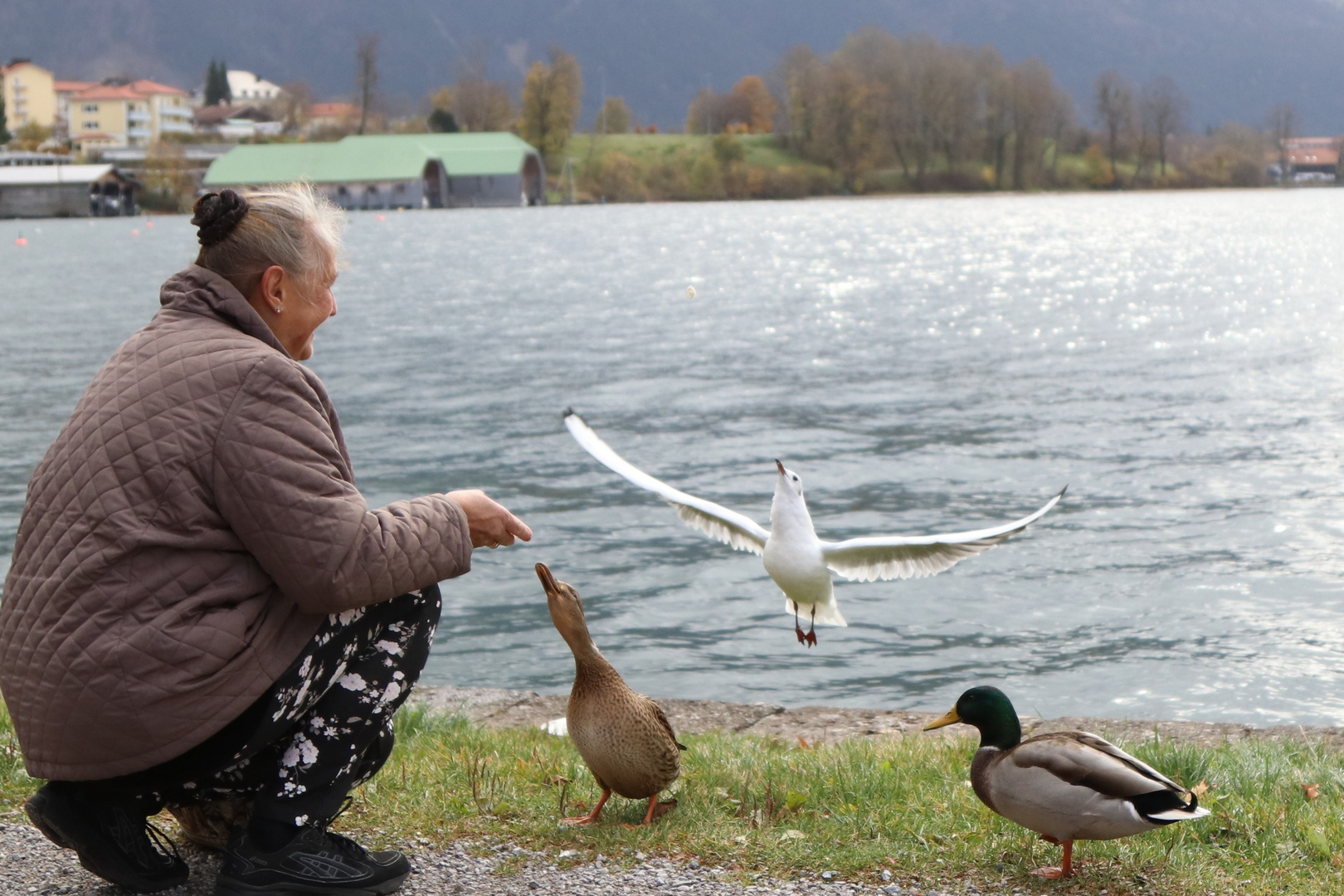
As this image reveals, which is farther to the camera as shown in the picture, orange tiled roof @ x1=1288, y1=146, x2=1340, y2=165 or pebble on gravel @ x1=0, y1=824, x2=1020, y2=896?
orange tiled roof @ x1=1288, y1=146, x2=1340, y2=165

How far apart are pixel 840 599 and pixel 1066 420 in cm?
880

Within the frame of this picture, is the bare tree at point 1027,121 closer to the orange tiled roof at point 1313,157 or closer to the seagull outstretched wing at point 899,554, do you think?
the orange tiled roof at point 1313,157

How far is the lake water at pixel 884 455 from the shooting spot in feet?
31.3

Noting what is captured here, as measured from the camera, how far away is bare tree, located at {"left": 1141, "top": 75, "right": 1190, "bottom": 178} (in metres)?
153

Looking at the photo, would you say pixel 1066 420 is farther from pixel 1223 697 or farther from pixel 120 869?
pixel 120 869

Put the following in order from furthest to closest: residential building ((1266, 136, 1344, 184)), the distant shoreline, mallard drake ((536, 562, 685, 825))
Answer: residential building ((1266, 136, 1344, 184)) < the distant shoreline < mallard drake ((536, 562, 685, 825))

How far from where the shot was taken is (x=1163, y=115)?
15688 cm

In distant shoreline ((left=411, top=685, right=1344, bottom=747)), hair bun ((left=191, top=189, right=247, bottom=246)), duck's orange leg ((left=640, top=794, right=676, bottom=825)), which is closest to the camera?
hair bun ((left=191, top=189, right=247, bottom=246))

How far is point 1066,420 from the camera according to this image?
18828mm

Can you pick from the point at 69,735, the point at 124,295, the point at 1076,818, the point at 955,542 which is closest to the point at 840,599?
the point at 955,542

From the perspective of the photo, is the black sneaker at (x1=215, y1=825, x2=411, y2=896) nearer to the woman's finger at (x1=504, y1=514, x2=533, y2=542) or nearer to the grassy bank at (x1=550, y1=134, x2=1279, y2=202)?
the woman's finger at (x1=504, y1=514, x2=533, y2=542)

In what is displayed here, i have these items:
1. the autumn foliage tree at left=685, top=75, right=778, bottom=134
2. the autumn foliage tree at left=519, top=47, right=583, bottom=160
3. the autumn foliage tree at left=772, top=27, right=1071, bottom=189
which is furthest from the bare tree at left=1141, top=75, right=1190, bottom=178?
the autumn foliage tree at left=519, top=47, right=583, bottom=160

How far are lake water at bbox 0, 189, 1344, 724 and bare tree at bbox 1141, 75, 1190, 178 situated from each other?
11543 cm

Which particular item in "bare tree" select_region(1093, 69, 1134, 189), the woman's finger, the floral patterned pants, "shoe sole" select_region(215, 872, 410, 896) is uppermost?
"bare tree" select_region(1093, 69, 1134, 189)
